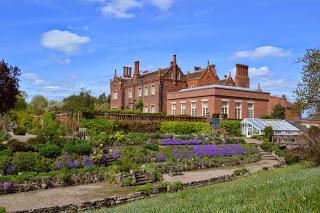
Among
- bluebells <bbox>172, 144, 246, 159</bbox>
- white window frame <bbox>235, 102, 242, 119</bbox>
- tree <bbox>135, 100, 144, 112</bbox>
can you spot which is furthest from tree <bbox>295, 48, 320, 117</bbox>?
tree <bbox>135, 100, 144, 112</bbox>

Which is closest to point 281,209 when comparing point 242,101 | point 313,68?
point 313,68

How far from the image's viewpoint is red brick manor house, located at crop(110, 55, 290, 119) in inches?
1784

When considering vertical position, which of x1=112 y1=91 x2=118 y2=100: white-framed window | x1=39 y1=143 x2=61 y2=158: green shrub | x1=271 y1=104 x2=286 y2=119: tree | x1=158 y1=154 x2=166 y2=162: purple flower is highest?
x1=112 y1=91 x2=118 y2=100: white-framed window

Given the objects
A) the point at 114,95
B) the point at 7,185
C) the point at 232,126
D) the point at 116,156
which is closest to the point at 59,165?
the point at 7,185

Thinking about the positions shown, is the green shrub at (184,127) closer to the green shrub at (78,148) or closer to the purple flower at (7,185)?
the green shrub at (78,148)

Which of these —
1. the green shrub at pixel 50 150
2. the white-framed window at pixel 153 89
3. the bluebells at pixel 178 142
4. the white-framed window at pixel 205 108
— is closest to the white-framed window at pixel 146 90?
the white-framed window at pixel 153 89

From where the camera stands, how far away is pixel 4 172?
16.6 m

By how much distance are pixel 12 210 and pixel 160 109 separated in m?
42.8

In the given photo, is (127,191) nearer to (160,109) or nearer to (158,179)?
(158,179)

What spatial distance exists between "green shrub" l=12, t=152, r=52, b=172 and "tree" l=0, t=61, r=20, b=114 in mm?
4011

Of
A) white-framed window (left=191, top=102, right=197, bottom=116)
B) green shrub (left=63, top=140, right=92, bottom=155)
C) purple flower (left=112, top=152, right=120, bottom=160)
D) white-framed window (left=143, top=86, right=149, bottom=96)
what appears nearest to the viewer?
green shrub (left=63, top=140, right=92, bottom=155)

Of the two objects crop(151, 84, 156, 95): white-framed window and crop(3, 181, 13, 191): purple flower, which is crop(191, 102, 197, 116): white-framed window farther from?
crop(3, 181, 13, 191): purple flower

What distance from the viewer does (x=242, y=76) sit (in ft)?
197

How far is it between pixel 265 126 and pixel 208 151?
15659mm
